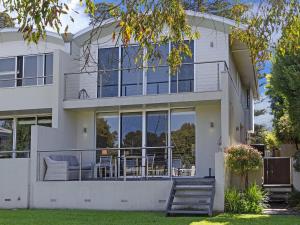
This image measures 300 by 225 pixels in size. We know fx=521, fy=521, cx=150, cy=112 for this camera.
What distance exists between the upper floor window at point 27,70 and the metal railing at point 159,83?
1.26m

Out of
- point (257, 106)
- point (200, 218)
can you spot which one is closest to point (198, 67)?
point (200, 218)

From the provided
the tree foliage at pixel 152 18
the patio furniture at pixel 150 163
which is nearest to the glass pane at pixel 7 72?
the patio furniture at pixel 150 163

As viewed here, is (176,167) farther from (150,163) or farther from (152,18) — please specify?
(152,18)

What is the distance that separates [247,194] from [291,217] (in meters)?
1.97

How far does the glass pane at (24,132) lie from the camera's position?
22188mm

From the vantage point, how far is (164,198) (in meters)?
16.7

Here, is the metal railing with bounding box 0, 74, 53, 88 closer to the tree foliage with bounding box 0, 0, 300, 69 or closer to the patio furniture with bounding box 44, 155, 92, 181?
the patio furniture with bounding box 44, 155, 92, 181

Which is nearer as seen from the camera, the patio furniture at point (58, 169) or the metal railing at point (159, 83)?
the patio furniture at point (58, 169)

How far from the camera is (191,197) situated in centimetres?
1630

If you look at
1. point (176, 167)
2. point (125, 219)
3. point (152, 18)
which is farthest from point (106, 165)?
point (152, 18)

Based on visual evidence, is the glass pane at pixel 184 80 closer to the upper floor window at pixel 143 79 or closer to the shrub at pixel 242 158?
the upper floor window at pixel 143 79

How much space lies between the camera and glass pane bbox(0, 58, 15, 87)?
22.5 metres

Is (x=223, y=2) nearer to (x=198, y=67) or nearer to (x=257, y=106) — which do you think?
(x=198, y=67)

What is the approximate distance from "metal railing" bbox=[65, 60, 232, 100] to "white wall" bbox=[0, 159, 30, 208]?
3.60 metres
